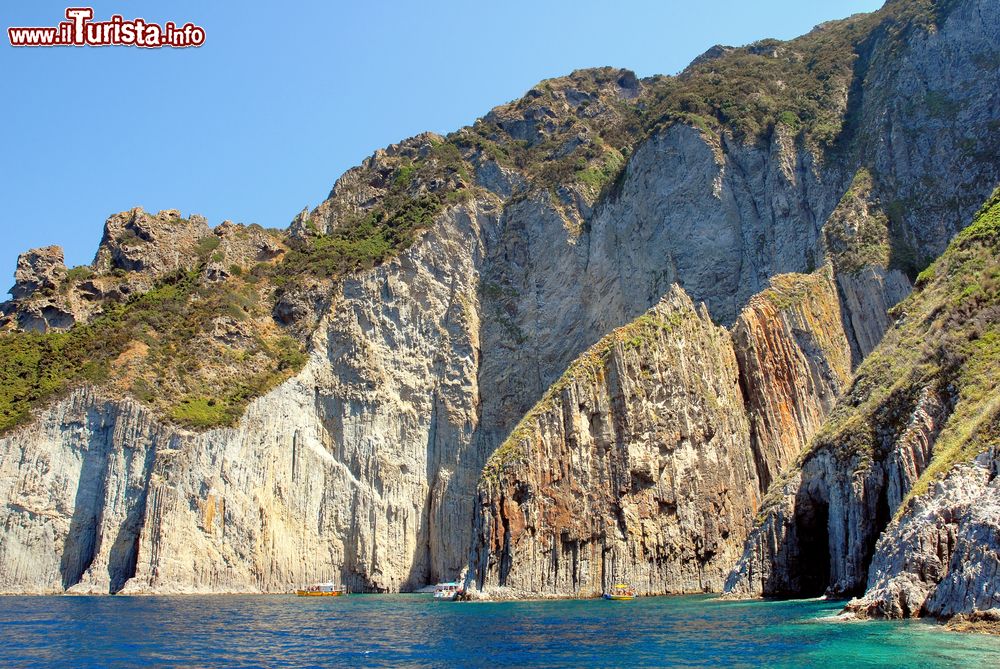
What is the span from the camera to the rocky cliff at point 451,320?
239 ft

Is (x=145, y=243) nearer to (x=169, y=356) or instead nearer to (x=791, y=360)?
(x=169, y=356)

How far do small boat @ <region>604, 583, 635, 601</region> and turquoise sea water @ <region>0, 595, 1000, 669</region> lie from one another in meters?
4.18

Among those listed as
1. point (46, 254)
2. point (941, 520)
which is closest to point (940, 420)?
point (941, 520)

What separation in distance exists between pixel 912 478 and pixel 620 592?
2690 centimetres

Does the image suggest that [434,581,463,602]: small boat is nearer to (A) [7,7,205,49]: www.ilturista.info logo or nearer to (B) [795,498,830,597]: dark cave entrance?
(B) [795,498,830,597]: dark cave entrance

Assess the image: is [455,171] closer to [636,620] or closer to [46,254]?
[46,254]

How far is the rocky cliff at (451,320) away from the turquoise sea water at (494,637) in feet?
57.2

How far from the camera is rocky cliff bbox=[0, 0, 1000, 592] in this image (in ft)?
239

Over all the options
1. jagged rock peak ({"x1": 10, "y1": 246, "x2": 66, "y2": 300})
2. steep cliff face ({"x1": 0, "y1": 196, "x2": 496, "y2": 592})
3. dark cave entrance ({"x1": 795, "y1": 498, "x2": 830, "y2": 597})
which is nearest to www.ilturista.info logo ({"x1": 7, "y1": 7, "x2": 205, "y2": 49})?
dark cave entrance ({"x1": 795, "y1": 498, "x2": 830, "y2": 597})

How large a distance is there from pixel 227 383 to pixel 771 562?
181 ft

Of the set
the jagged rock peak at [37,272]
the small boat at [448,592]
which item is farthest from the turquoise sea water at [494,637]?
the jagged rock peak at [37,272]

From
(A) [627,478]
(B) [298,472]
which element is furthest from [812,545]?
(B) [298,472]

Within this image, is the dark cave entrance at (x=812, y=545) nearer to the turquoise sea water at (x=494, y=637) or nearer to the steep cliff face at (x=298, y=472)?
the turquoise sea water at (x=494, y=637)

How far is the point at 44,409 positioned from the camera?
77938 mm
